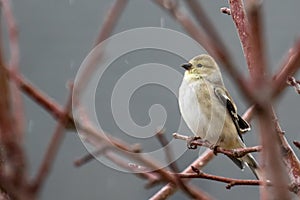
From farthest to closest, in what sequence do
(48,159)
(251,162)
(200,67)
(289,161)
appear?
1. (200,67)
2. (251,162)
3. (289,161)
4. (48,159)

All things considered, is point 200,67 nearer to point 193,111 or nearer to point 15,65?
point 193,111

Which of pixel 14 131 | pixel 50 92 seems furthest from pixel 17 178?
pixel 50 92

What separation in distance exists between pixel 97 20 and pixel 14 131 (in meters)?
3.05

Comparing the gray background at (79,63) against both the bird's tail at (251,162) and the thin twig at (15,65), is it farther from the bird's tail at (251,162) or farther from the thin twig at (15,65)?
the thin twig at (15,65)

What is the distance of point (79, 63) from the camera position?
3201mm

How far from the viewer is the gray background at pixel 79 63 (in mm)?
2797

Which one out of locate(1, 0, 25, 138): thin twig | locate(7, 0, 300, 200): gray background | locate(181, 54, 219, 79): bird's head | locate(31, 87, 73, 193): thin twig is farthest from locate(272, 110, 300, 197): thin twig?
locate(7, 0, 300, 200): gray background

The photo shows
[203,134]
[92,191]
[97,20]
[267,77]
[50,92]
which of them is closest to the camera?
[267,77]

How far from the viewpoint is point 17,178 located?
38cm

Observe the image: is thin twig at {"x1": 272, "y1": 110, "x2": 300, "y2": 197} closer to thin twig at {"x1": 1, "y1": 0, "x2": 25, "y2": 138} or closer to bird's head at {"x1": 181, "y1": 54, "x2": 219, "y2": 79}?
thin twig at {"x1": 1, "y1": 0, "x2": 25, "y2": 138}

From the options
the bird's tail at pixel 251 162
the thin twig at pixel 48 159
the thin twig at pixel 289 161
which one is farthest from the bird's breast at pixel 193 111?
the thin twig at pixel 48 159

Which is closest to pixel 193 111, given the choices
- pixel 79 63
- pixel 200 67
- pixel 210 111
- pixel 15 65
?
pixel 210 111

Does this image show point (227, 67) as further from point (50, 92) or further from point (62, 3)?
point (62, 3)

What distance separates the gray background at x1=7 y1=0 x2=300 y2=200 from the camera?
2797 mm
